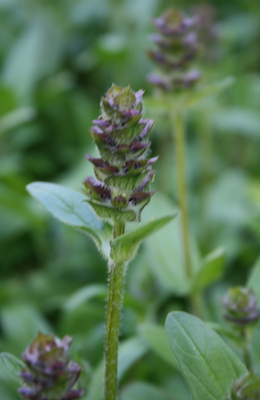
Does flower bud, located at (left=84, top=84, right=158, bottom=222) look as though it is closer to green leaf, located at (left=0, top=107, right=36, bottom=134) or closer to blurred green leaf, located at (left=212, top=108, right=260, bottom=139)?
green leaf, located at (left=0, top=107, right=36, bottom=134)

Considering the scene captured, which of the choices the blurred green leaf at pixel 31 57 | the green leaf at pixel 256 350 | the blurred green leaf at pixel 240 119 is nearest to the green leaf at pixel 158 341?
the green leaf at pixel 256 350

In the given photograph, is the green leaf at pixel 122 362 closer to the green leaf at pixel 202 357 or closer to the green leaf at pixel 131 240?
the green leaf at pixel 202 357

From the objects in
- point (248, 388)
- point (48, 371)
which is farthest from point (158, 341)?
point (48, 371)

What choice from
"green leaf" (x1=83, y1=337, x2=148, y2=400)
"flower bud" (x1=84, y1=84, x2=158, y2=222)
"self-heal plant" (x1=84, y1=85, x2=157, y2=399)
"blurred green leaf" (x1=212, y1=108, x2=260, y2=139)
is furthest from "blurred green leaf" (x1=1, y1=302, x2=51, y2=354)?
"blurred green leaf" (x1=212, y1=108, x2=260, y2=139)

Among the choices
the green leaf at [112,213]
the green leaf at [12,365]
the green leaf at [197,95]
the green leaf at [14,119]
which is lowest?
the green leaf at [12,365]

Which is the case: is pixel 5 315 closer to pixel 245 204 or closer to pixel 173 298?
pixel 173 298
